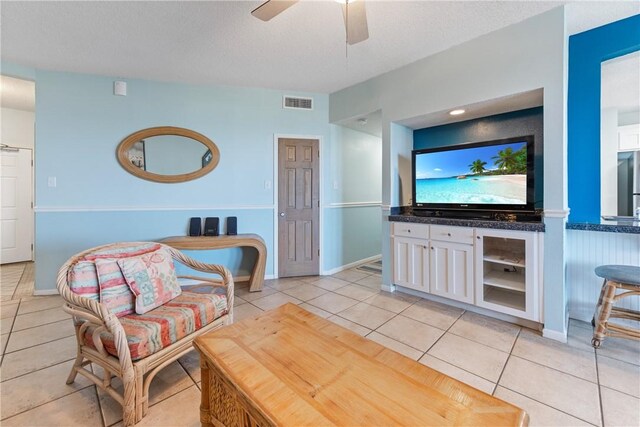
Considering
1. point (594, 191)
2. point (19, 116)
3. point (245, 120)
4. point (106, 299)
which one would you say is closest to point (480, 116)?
point (594, 191)

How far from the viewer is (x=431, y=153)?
3.03m

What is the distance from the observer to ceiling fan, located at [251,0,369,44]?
5.27 feet

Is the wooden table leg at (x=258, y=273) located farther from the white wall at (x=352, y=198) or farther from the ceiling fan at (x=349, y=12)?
the ceiling fan at (x=349, y=12)

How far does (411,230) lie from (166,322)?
2.39m

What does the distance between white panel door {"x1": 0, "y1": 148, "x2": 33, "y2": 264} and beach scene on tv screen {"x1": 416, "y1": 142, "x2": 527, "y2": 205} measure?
20.7ft

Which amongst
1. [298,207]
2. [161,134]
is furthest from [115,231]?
[298,207]

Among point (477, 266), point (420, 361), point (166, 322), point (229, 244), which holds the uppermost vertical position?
point (229, 244)

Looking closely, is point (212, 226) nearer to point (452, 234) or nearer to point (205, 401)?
point (205, 401)

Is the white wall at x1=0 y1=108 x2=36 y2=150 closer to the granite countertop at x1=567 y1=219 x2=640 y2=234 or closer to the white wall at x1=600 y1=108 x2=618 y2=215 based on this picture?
the granite countertop at x1=567 y1=219 x2=640 y2=234

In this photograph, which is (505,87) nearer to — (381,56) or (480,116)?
(480,116)

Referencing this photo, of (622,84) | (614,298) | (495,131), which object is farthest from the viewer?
(622,84)

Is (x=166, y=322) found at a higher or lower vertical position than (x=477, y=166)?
lower

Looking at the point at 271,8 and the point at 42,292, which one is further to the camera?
the point at 42,292

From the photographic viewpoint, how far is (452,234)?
2656 millimetres
